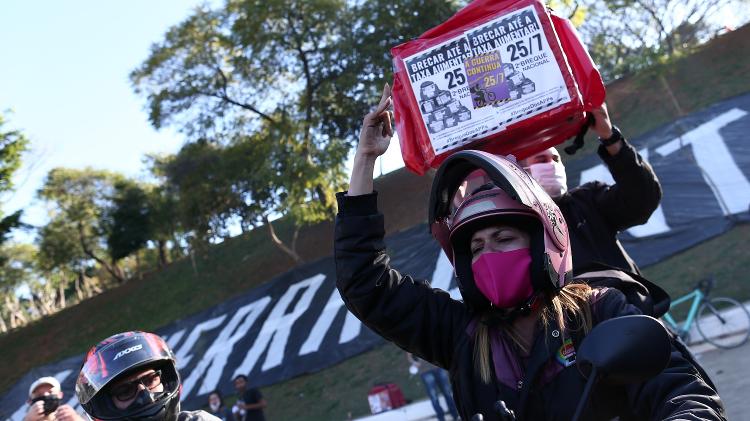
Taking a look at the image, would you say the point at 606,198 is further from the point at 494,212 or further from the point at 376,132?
the point at 494,212

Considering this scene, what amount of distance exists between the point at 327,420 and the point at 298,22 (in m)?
15.8

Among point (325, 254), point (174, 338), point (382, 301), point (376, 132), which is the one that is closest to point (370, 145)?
point (376, 132)

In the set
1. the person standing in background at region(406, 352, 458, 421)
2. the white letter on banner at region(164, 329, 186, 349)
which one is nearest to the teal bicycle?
the person standing in background at region(406, 352, 458, 421)

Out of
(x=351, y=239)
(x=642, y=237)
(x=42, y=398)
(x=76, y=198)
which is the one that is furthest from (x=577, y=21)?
(x=76, y=198)

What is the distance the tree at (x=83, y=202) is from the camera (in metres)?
42.2

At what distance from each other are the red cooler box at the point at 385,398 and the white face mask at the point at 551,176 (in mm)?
11057

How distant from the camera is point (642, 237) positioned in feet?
47.9

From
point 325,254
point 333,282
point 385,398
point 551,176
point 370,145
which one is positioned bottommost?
point 385,398

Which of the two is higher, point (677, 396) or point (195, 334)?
point (677, 396)

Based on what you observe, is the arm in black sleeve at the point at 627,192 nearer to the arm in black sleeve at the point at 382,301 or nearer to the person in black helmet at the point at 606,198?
the person in black helmet at the point at 606,198

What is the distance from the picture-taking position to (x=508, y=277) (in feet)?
7.34

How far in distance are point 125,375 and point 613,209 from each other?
2275 mm

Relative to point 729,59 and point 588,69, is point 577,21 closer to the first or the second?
point 729,59

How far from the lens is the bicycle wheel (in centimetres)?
1108
